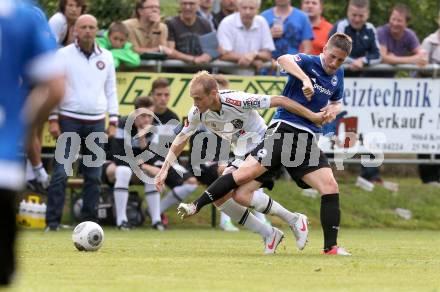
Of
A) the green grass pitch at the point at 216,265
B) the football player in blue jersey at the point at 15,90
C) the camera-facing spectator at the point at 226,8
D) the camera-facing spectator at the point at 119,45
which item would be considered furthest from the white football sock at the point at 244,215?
the camera-facing spectator at the point at 226,8


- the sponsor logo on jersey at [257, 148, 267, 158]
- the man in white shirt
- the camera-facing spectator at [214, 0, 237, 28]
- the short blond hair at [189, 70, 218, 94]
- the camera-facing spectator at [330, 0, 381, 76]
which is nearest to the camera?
the short blond hair at [189, 70, 218, 94]

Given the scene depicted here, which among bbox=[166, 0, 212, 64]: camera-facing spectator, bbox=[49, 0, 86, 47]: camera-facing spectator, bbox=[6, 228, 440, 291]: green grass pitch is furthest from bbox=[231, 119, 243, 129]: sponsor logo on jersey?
bbox=[166, 0, 212, 64]: camera-facing spectator

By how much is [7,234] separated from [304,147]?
20.2 feet

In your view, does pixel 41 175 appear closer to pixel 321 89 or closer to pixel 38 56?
pixel 321 89

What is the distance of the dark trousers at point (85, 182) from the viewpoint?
1423 centimetres

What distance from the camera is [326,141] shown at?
16.3 metres

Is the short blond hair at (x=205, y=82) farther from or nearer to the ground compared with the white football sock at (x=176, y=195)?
farther from the ground

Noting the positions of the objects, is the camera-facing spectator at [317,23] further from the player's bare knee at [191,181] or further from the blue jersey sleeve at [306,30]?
the player's bare knee at [191,181]

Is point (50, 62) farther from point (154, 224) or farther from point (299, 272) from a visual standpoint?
point (154, 224)

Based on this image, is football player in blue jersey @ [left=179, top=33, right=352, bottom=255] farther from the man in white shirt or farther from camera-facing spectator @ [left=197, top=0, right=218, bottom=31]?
camera-facing spectator @ [left=197, top=0, right=218, bottom=31]

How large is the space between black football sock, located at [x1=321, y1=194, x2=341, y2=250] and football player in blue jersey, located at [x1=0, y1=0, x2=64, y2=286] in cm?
598

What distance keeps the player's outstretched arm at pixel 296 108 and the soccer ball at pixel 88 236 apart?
2.03 meters

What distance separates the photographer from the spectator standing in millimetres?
Answer: 17250

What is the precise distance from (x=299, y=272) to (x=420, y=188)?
31.1 feet
